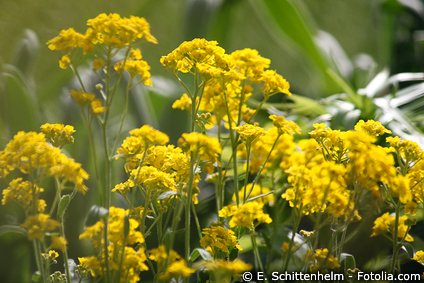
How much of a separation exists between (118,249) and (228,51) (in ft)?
3.55

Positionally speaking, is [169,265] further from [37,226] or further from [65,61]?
[65,61]

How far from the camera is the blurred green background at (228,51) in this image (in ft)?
4.45

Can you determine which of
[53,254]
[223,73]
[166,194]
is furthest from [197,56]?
[53,254]

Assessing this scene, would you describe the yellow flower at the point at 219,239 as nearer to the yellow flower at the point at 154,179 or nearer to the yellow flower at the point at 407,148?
the yellow flower at the point at 154,179

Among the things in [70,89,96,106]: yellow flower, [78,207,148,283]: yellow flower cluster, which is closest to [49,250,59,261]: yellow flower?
[78,207,148,283]: yellow flower cluster

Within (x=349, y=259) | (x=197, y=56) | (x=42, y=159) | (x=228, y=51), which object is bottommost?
(x=349, y=259)

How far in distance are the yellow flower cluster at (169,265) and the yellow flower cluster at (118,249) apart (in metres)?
0.02

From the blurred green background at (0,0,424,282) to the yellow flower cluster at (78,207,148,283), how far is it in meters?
0.34

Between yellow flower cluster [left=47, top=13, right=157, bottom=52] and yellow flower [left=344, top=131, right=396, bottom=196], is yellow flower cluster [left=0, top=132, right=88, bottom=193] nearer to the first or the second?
yellow flower cluster [left=47, top=13, right=157, bottom=52]

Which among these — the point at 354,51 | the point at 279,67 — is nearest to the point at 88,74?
the point at 279,67

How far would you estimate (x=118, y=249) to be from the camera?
67 cm

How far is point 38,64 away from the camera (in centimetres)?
250

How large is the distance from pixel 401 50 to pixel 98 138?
4.22ft

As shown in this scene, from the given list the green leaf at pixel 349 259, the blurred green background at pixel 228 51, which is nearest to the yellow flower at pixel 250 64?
the green leaf at pixel 349 259
